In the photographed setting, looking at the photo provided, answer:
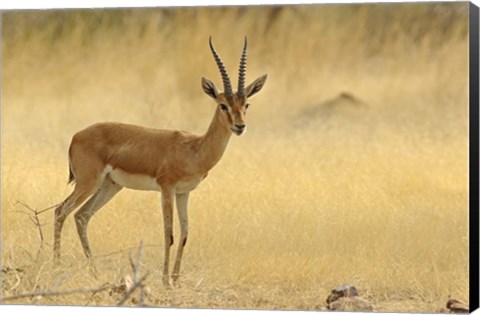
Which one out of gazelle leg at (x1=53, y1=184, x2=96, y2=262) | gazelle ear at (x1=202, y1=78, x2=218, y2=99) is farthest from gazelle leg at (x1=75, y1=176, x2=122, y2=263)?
gazelle ear at (x1=202, y1=78, x2=218, y2=99)

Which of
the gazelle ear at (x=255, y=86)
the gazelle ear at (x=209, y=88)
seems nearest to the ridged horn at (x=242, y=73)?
the gazelle ear at (x=255, y=86)

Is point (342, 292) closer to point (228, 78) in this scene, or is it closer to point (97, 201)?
point (228, 78)

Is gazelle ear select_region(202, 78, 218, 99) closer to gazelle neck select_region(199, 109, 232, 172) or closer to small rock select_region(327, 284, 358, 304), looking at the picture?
gazelle neck select_region(199, 109, 232, 172)

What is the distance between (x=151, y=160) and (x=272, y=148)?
1.17m

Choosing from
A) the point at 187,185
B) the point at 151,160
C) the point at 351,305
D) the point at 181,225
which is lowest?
the point at 351,305

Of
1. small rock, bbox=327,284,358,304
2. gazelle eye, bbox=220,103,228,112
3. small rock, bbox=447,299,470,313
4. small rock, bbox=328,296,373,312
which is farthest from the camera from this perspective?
gazelle eye, bbox=220,103,228,112

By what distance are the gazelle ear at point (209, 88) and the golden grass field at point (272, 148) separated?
406 mm

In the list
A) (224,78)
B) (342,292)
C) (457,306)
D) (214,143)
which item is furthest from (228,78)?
(457,306)

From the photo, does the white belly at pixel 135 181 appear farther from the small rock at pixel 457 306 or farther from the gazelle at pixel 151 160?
the small rock at pixel 457 306

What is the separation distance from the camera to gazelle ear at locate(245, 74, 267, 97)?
11.1 metres

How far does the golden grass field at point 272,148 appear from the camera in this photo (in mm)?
10914

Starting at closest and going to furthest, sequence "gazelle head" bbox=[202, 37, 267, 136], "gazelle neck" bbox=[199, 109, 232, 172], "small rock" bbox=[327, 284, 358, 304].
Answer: "small rock" bbox=[327, 284, 358, 304] → "gazelle head" bbox=[202, 37, 267, 136] → "gazelle neck" bbox=[199, 109, 232, 172]

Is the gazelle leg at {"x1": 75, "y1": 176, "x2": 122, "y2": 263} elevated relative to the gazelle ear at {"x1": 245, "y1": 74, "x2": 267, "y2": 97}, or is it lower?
lower

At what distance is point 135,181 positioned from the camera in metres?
11.5
